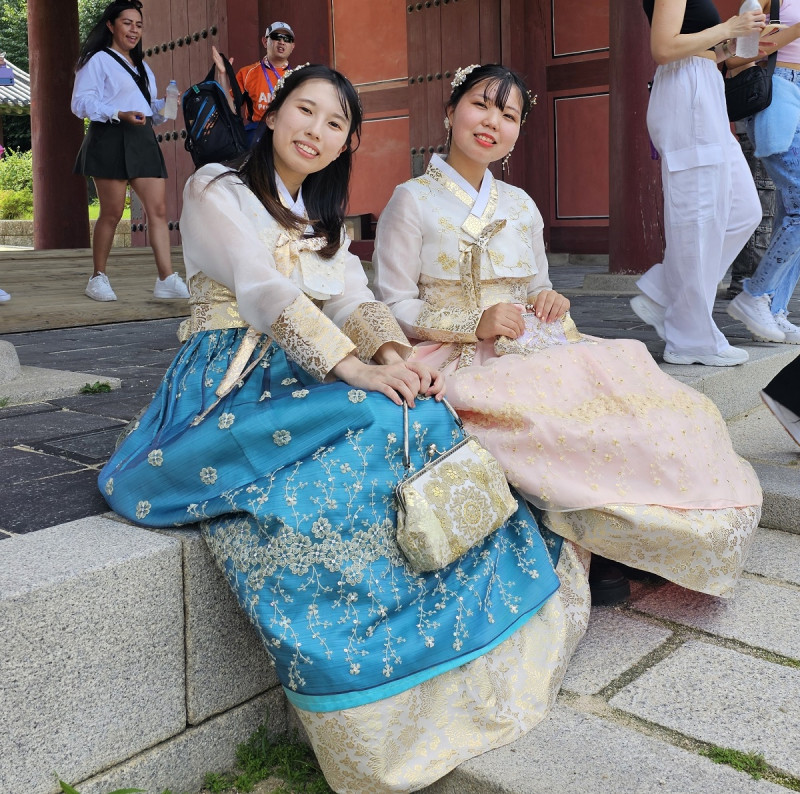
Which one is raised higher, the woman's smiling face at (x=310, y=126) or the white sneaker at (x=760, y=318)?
the woman's smiling face at (x=310, y=126)

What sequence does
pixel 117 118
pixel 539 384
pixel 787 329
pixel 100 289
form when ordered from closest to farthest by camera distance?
pixel 539 384 < pixel 787 329 < pixel 117 118 < pixel 100 289

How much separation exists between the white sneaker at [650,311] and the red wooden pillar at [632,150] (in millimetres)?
2959

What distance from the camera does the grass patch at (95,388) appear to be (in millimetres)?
3232

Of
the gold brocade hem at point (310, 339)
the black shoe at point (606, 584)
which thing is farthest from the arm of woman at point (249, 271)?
the black shoe at point (606, 584)

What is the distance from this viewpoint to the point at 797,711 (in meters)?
1.65

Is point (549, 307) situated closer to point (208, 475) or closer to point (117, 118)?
point (208, 475)

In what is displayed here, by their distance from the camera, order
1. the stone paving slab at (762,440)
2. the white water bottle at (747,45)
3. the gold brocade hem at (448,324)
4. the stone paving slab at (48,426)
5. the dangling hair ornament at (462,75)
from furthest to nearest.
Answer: the white water bottle at (747,45) → the stone paving slab at (762,440) → the stone paving slab at (48,426) → the dangling hair ornament at (462,75) → the gold brocade hem at (448,324)

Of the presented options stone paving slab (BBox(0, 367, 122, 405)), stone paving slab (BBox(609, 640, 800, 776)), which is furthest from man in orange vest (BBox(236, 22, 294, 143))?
stone paving slab (BBox(609, 640, 800, 776))

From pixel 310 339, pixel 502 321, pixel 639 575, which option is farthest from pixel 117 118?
pixel 639 575

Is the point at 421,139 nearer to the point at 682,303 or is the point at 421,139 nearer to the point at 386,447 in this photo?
the point at 682,303

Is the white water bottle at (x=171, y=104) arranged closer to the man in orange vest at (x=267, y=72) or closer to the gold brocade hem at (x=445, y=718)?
the man in orange vest at (x=267, y=72)

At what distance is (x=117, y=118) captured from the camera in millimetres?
5191

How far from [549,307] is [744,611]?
850 millimetres

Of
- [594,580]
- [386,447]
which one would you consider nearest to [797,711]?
[594,580]
